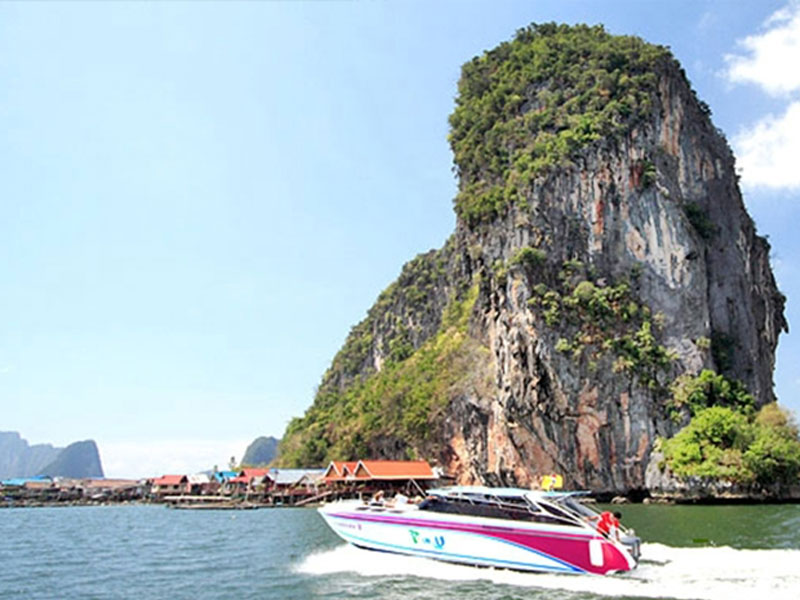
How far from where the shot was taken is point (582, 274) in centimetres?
5678

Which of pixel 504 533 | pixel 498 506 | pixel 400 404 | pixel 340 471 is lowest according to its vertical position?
pixel 340 471

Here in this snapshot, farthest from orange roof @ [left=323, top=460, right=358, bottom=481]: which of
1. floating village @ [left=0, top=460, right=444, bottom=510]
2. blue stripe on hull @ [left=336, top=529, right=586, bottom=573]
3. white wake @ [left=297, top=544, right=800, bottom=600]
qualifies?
blue stripe on hull @ [left=336, top=529, right=586, bottom=573]

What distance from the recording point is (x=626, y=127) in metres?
60.4

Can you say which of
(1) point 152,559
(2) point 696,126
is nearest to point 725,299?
(2) point 696,126

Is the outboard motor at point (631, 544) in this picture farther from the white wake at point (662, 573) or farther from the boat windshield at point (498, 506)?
the boat windshield at point (498, 506)

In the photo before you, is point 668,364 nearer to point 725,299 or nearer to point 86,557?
point 725,299

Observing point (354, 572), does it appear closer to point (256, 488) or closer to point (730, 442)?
point (730, 442)

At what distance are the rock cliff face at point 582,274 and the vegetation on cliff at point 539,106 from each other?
194 millimetres

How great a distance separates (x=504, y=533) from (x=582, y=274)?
4188 cm

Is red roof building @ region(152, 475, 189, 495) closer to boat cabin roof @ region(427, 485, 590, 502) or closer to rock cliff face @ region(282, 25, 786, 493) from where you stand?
rock cliff face @ region(282, 25, 786, 493)

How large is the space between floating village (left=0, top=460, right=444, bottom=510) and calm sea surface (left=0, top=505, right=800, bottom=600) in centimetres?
2319

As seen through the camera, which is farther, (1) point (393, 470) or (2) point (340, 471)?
(2) point (340, 471)

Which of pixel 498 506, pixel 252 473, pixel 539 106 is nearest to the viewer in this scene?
pixel 498 506

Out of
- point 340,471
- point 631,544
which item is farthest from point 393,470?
point 631,544
